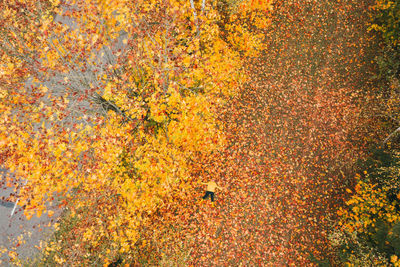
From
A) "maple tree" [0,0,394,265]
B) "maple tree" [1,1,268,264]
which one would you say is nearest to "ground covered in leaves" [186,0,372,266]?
"maple tree" [0,0,394,265]

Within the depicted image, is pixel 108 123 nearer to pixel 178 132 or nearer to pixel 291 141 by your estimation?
pixel 178 132

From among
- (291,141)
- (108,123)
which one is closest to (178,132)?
(108,123)

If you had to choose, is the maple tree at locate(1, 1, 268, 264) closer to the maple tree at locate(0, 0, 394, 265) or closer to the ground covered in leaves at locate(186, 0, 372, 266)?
the maple tree at locate(0, 0, 394, 265)

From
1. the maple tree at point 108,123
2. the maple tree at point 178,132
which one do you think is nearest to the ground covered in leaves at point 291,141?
the maple tree at point 178,132

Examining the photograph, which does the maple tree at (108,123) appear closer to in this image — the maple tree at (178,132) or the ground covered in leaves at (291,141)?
the maple tree at (178,132)

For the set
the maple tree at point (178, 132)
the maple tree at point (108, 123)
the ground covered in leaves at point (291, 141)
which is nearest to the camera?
the maple tree at point (108, 123)

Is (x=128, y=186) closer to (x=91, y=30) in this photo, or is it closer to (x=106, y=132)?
(x=106, y=132)

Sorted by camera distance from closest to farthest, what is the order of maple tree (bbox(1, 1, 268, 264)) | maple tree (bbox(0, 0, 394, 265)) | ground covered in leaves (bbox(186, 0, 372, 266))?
maple tree (bbox(1, 1, 268, 264)), maple tree (bbox(0, 0, 394, 265)), ground covered in leaves (bbox(186, 0, 372, 266))

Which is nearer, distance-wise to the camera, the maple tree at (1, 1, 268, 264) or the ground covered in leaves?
the maple tree at (1, 1, 268, 264)

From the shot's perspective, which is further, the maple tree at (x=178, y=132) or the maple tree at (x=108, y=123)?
the maple tree at (x=178, y=132)
